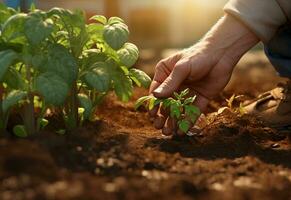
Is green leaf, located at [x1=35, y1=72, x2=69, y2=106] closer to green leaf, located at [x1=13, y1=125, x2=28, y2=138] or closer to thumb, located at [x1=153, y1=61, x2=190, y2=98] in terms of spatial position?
green leaf, located at [x1=13, y1=125, x2=28, y2=138]

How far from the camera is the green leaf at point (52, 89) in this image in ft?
6.62

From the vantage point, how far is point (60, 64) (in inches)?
82.8

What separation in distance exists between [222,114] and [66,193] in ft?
5.01

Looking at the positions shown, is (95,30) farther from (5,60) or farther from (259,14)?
(259,14)


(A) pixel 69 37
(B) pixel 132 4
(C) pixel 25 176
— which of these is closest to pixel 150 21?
(B) pixel 132 4

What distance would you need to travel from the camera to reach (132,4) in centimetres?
768

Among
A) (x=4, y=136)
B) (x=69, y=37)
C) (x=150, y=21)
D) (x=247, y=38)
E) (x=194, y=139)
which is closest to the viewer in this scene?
(x=4, y=136)

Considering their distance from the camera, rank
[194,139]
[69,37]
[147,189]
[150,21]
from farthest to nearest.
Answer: [150,21] < [194,139] < [69,37] < [147,189]

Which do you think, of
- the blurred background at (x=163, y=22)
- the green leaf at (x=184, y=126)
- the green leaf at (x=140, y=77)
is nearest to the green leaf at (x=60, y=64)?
the green leaf at (x=140, y=77)

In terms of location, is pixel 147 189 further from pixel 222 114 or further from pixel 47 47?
pixel 222 114

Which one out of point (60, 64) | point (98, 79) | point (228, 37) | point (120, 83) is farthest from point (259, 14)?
point (60, 64)

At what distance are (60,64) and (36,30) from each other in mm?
190

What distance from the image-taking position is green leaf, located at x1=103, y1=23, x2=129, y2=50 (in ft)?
7.02

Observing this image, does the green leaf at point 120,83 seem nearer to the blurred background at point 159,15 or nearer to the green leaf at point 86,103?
the green leaf at point 86,103
